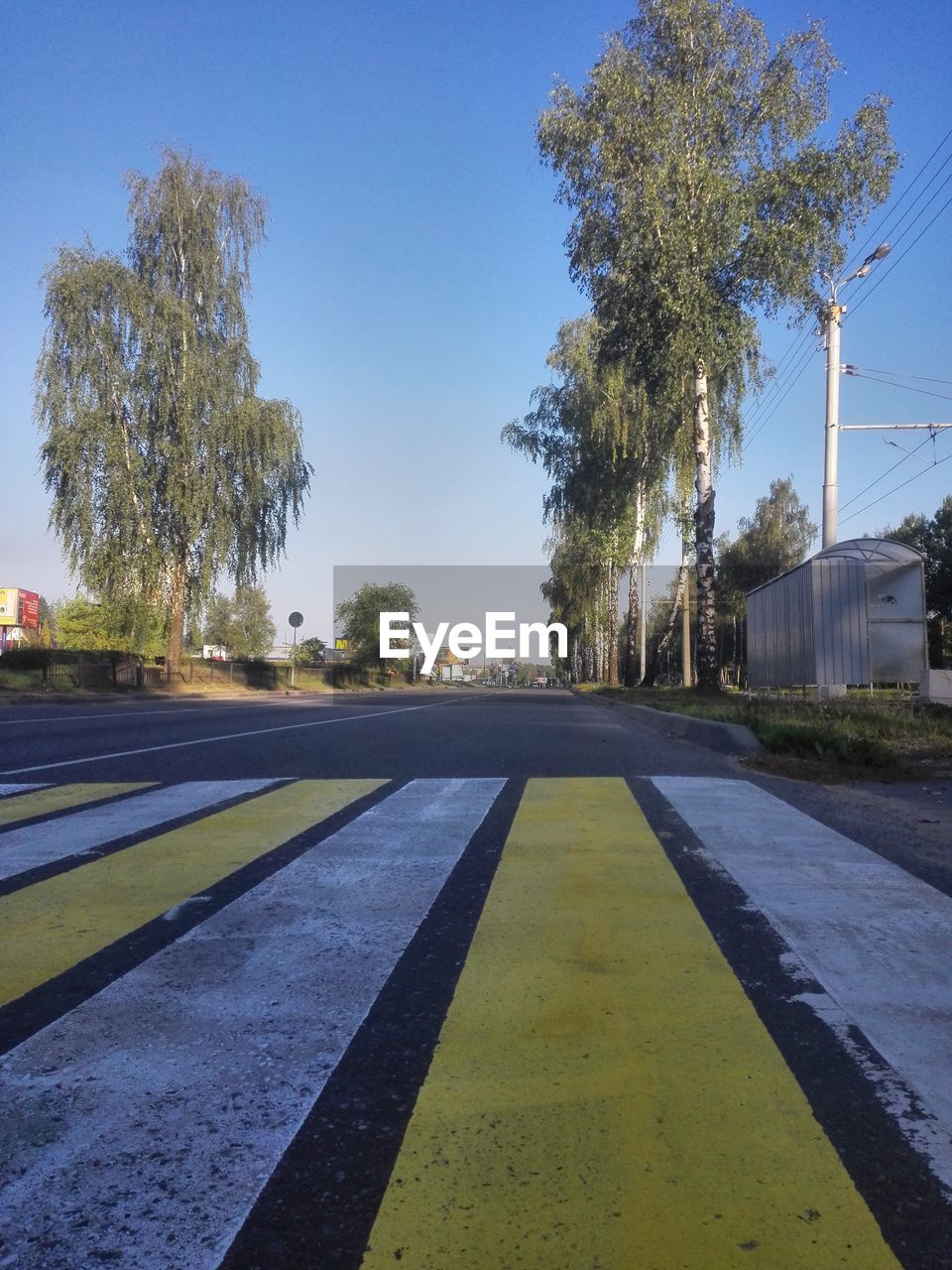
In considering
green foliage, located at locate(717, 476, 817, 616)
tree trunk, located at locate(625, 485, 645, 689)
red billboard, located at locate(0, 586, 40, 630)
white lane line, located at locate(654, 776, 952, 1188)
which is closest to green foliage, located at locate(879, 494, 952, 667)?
green foliage, located at locate(717, 476, 817, 616)

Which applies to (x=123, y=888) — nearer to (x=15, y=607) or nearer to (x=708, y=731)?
(x=708, y=731)

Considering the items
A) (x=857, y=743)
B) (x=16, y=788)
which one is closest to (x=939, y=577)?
(x=857, y=743)

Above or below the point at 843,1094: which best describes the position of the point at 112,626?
above

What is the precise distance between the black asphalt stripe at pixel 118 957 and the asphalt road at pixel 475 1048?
0.05 ft

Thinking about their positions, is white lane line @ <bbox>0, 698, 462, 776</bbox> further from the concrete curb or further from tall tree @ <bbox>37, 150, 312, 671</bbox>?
tall tree @ <bbox>37, 150, 312, 671</bbox>

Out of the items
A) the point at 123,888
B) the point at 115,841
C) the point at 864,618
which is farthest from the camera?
the point at 864,618

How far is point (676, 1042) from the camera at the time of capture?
2223 millimetres

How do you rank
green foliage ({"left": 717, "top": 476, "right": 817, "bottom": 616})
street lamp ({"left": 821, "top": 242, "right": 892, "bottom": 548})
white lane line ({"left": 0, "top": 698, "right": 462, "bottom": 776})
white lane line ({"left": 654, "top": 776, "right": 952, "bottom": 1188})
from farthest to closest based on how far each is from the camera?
green foliage ({"left": 717, "top": 476, "right": 817, "bottom": 616}), street lamp ({"left": 821, "top": 242, "right": 892, "bottom": 548}), white lane line ({"left": 0, "top": 698, "right": 462, "bottom": 776}), white lane line ({"left": 654, "top": 776, "right": 952, "bottom": 1188})

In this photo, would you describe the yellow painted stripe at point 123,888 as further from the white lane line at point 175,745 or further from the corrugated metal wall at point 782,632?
the corrugated metal wall at point 782,632

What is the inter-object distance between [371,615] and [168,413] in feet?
156

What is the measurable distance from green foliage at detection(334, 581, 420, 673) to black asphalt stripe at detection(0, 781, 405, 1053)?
70.0 meters

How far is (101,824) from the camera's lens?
16.1ft

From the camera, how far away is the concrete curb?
8.69 meters

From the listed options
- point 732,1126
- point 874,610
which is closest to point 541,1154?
point 732,1126
